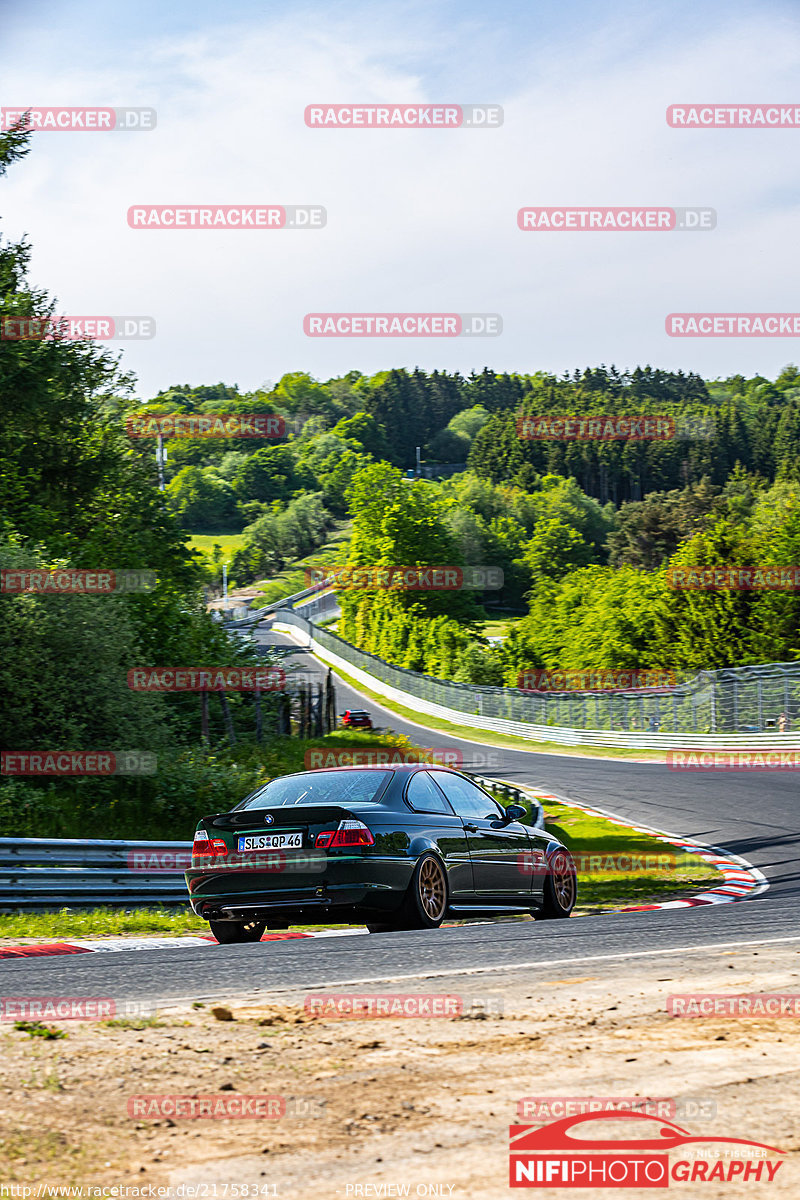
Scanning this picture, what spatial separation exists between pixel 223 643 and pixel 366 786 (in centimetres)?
1806

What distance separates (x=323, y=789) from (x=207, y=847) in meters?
0.98

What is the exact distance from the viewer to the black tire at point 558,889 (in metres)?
10.9

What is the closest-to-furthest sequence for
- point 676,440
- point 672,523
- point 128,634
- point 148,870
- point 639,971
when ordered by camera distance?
point 639,971 → point 148,870 → point 128,634 → point 672,523 → point 676,440

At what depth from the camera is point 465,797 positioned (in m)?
10.3

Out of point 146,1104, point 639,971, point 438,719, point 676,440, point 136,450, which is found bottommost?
point 438,719

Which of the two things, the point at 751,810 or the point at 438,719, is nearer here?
the point at 751,810

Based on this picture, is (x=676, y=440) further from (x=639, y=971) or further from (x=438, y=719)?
(x=639, y=971)

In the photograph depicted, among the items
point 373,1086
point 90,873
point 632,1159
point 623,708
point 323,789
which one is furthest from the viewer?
point 623,708

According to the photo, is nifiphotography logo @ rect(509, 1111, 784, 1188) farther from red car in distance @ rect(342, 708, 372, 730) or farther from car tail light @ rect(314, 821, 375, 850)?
red car in distance @ rect(342, 708, 372, 730)

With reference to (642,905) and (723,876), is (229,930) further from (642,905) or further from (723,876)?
(723,876)

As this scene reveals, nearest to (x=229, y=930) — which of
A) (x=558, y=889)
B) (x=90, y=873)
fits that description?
(x=90, y=873)

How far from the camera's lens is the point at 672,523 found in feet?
359

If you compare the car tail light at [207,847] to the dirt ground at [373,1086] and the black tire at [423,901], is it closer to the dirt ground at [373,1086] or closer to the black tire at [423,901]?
the black tire at [423,901]

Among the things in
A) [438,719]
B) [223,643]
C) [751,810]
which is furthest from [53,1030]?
[438,719]
